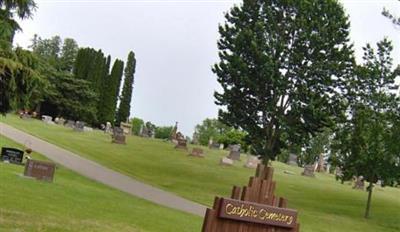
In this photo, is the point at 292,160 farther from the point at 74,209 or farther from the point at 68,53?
the point at 68,53

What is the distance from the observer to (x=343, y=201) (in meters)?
31.6

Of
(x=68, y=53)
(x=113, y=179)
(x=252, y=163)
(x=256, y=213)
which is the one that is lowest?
(x=113, y=179)

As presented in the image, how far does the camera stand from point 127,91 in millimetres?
86188

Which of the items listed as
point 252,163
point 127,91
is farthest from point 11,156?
point 127,91

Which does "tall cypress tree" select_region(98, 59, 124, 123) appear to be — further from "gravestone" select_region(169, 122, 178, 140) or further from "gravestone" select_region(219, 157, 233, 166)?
"gravestone" select_region(219, 157, 233, 166)

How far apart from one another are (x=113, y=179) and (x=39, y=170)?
629 cm

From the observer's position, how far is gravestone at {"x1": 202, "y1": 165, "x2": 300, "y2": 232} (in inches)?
332

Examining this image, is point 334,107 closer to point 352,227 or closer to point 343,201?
point 343,201

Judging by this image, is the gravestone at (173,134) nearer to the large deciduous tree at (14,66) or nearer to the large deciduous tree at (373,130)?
the large deciduous tree at (373,130)

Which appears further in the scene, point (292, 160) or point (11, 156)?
point (292, 160)

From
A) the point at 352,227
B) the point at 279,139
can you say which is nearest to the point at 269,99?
the point at 279,139

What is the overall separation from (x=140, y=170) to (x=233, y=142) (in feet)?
116

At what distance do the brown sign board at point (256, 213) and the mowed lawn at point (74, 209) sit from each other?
13.5 ft

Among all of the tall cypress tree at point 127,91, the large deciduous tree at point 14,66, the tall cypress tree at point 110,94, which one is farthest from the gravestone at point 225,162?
the tall cypress tree at point 127,91
